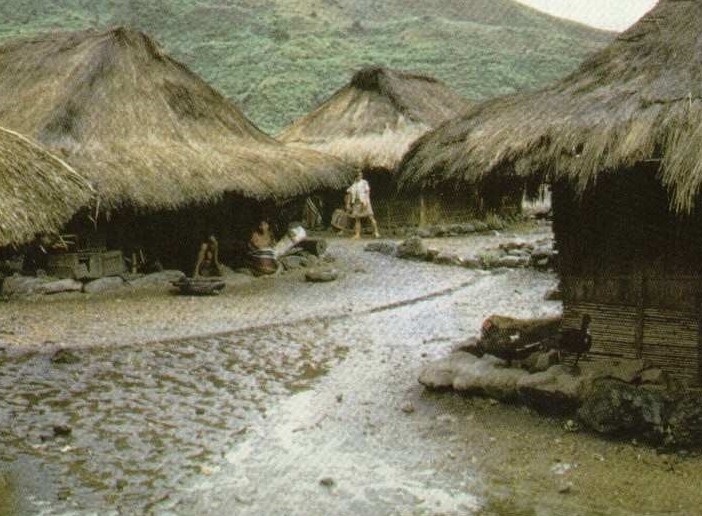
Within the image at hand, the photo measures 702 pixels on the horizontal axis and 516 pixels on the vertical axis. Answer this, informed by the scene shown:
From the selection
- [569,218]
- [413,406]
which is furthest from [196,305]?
[569,218]

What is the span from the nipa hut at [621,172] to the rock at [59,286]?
308 inches

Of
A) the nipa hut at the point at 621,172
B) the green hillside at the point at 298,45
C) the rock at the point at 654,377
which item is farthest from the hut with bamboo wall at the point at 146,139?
the green hillside at the point at 298,45

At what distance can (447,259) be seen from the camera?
57.6 ft

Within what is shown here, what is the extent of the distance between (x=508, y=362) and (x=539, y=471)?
2.02m

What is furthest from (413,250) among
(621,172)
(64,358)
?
(621,172)

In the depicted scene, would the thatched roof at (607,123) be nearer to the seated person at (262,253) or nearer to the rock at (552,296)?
the rock at (552,296)

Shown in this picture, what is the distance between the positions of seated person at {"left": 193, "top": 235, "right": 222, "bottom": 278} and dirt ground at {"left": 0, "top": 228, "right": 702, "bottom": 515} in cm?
345

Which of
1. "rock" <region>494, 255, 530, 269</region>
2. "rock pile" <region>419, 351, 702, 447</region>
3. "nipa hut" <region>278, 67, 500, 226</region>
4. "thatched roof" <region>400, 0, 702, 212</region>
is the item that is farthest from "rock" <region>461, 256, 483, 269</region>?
"rock pile" <region>419, 351, 702, 447</region>

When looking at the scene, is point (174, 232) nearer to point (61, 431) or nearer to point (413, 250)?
point (413, 250)

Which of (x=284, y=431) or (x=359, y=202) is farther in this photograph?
(x=359, y=202)

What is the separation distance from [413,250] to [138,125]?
685 centimetres

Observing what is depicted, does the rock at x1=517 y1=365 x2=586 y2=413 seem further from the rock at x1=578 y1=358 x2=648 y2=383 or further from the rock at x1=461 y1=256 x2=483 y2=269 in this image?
the rock at x1=461 y1=256 x2=483 y2=269

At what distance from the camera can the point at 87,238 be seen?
1409 centimetres

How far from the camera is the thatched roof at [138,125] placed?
1362cm
